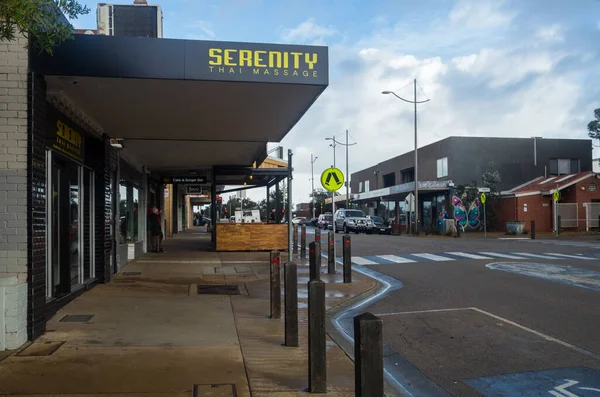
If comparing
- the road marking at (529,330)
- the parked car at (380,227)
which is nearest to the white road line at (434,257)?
the road marking at (529,330)

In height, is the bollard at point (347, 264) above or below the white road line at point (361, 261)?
above

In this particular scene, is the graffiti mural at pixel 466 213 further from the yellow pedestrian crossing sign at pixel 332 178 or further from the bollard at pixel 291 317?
the bollard at pixel 291 317

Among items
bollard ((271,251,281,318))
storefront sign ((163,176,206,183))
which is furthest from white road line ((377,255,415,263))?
bollard ((271,251,281,318))

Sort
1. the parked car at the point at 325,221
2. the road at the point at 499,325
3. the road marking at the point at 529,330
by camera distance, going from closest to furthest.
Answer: the road at the point at 499,325, the road marking at the point at 529,330, the parked car at the point at 325,221

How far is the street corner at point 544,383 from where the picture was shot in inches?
201

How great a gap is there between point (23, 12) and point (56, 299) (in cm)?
549

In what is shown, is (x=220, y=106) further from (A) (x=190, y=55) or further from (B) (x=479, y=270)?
(B) (x=479, y=270)

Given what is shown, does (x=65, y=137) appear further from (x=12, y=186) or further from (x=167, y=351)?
(x=167, y=351)

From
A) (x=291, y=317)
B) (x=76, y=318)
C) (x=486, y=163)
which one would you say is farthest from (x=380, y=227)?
(x=291, y=317)

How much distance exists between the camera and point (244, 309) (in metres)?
9.02

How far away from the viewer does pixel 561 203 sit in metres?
36.9

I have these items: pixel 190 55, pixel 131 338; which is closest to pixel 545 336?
pixel 131 338

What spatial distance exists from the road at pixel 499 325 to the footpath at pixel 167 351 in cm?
117

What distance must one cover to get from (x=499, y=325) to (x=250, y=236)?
1335 centimetres
